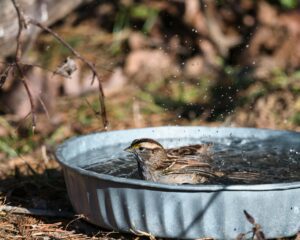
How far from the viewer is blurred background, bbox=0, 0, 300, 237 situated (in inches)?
305

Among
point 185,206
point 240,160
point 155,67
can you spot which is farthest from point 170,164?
point 155,67

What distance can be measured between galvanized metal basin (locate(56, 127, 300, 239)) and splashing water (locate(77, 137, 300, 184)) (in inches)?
23.7

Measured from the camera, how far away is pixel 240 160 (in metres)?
5.47

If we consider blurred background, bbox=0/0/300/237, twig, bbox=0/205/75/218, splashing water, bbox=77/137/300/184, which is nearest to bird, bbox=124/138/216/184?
splashing water, bbox=77/137/300/184

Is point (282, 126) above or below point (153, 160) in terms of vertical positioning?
below

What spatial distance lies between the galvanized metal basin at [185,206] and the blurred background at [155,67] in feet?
7.55

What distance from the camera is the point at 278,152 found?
5516 millimetres

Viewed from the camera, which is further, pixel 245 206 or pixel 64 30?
pixel 64 30

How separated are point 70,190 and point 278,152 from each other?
1.62m

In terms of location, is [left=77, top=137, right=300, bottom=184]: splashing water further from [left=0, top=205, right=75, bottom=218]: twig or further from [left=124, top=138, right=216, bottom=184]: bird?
[left=0, top=205, right=75, bottom=218]: twig

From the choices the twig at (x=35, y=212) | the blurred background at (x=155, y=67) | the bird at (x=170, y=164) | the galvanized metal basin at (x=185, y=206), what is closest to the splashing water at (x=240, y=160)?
the bird at (x=170, y=164)

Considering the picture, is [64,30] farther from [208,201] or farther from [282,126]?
[208,201]

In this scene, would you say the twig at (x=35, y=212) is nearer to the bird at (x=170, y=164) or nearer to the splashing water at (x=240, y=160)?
the splashing water at (x=240, y=160)

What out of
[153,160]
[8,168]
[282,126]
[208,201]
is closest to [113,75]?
[282,126]
